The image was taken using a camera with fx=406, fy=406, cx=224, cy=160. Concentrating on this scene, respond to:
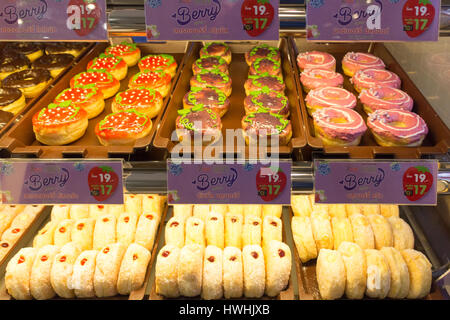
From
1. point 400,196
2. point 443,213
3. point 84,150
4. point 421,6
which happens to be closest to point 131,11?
point 84,150

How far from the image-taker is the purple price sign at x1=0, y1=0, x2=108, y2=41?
1.22m

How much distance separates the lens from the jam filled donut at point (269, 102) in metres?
1.84

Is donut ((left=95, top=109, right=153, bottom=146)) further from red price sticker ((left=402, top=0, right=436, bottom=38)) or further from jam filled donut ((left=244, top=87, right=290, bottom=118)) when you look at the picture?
red price sticker ((left=402, top=0, right=436, bottom=38))

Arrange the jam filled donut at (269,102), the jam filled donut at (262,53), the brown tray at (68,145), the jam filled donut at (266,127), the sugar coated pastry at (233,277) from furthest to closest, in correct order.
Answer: the jam filled donut at (262,53) → the jam filled donut at (269,102) → the sugar coated pastry at (233,277) → the jam filled donut at (266,127) → the brown tray at (68,145)

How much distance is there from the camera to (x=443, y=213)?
188 centimetres

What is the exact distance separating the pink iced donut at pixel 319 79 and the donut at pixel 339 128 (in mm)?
337

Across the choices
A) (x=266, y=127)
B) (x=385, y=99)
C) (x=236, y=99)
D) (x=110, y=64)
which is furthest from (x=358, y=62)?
(x=110, y=64)

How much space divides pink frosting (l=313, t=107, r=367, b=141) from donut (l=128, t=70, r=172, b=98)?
87cm

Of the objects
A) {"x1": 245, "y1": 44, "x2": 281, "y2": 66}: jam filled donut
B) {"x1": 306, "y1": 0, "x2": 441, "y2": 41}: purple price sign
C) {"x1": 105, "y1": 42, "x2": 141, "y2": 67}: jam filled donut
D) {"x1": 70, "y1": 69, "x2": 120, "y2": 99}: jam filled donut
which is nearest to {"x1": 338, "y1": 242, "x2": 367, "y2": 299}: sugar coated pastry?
{"x1": 306, "y1": 0, "x2": 441, "y2": 41}: purple price sign

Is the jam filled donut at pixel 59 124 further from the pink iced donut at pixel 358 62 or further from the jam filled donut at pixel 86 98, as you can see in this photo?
the pink iced donut at pixel 358 62

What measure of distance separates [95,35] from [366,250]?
1.38 m

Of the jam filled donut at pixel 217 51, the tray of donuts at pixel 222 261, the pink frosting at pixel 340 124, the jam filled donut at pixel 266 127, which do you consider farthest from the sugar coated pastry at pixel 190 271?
the jam filled donut at pixel 217 51
